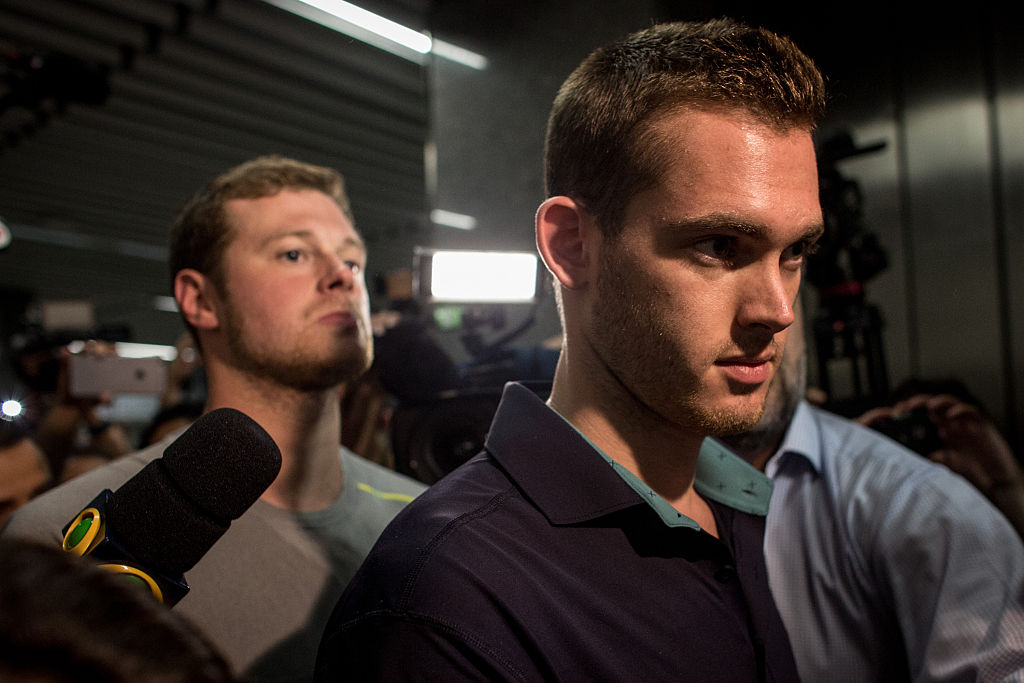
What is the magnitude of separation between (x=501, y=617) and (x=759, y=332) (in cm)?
48

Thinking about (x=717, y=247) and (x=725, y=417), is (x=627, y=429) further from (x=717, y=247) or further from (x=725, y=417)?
(x=717, y=247)

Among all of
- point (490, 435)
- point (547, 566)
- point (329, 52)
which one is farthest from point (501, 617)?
point (329, 52)

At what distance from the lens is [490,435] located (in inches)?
39.7

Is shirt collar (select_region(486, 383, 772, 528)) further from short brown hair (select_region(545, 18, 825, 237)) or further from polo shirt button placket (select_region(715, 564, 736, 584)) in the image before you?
short brown hair (select_region(545, 18, 825, 237))

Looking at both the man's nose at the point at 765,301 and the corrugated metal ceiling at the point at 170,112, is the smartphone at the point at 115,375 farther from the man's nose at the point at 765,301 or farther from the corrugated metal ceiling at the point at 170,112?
the man's nose at the point at 765,301

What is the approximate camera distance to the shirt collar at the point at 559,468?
2.96 feet

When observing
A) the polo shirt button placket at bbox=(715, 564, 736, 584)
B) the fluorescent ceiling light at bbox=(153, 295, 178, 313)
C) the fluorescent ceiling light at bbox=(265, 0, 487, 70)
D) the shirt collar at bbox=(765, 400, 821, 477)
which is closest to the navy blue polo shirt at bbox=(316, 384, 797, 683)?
the polo shirt button placket at bbox=(715, 564, 736, 584)

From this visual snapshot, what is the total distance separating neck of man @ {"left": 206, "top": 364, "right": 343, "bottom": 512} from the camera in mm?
1460

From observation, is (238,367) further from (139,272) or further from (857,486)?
(139,272)

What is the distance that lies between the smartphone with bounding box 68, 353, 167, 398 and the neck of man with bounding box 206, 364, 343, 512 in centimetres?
107

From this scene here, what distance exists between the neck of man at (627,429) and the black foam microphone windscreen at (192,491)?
42 cm

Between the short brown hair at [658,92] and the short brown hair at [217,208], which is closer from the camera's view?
the short brown hair at [658,92]

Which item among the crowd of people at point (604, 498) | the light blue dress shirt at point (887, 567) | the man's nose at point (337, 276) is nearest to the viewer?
the crowd of people at point (604, 498)

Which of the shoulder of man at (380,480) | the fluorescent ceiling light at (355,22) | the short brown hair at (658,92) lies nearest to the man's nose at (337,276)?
the shoulder of man at (380,480)
